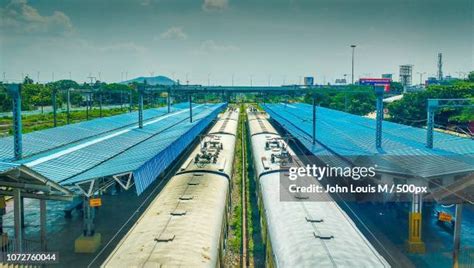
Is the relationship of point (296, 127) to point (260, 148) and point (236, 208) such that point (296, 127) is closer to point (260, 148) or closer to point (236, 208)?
point (260, 148)

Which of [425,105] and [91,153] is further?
[425,105]

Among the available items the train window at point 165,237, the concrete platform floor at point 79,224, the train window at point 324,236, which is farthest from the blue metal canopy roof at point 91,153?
the train window at point 324,236

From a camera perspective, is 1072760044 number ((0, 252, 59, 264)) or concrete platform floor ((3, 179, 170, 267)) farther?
concrete platform floor ((3, 179, 170, 267))

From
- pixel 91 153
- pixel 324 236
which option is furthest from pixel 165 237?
pixel 91 153

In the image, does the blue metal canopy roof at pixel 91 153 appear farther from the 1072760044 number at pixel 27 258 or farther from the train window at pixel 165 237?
the train window at pixel 165 237

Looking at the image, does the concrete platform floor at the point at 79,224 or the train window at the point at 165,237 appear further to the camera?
the concrete platform floor at the point at 79,224

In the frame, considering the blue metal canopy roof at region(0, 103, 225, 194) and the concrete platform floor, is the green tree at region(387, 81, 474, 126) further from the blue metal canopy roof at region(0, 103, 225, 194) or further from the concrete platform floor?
the concrete platform floor

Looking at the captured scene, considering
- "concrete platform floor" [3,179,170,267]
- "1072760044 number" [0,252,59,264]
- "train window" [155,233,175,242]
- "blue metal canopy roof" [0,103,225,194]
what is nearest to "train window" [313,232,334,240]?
"train window" [155,233,175,242]

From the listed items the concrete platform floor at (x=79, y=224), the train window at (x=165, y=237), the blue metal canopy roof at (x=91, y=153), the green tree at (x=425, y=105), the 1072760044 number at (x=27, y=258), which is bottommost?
the concrete platform floor at (x=79, y=224)

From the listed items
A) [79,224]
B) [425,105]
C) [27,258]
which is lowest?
[79,224]

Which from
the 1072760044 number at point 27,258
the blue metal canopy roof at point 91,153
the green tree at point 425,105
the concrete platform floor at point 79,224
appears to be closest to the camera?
the 1072760044 number at point 27,258

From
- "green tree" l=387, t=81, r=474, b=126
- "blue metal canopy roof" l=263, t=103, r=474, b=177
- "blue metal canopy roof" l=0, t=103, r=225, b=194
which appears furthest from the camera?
"green tree" l=387, t=81, r=474, b=126

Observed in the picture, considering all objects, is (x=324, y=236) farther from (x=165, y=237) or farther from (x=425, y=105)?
(x=425, y=105)
